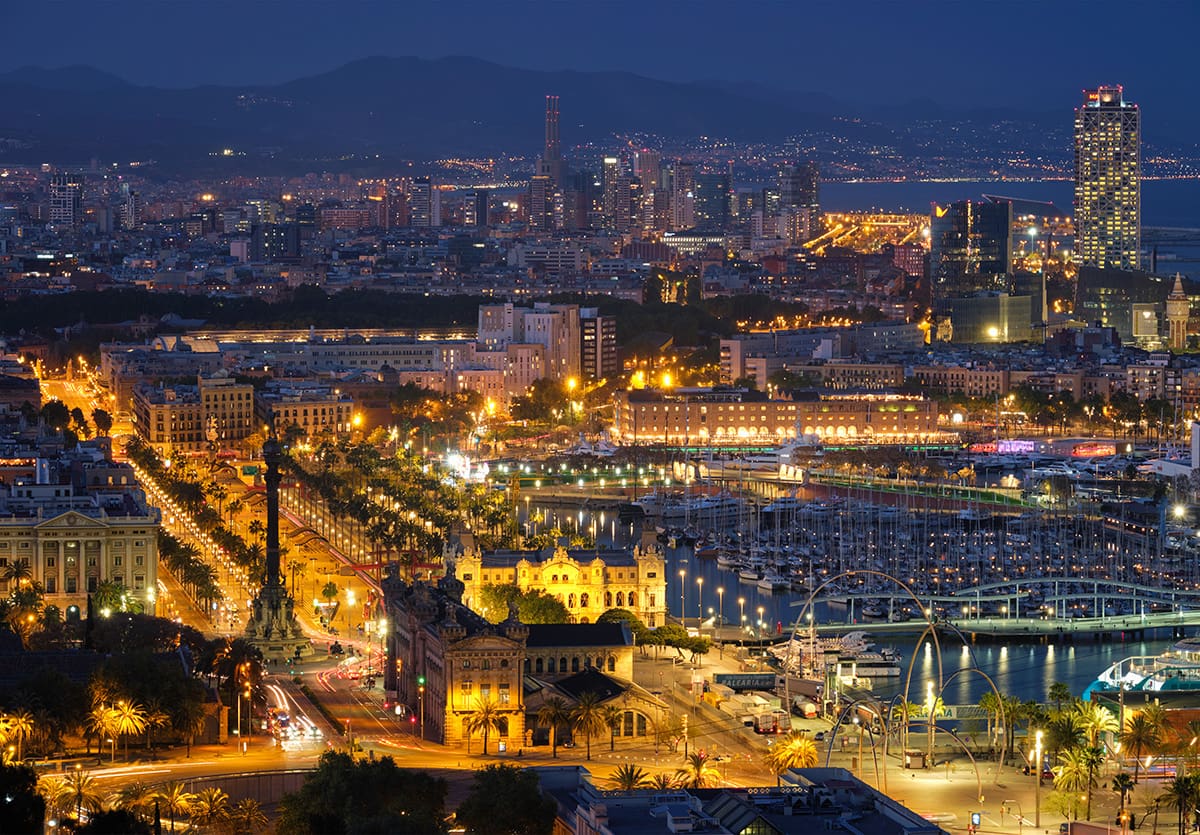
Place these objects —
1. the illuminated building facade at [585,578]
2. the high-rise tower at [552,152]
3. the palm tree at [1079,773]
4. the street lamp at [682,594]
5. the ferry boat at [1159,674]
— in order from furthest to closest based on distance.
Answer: the high-rise tower at [552,152], the street lamp at [682,594], the illuminated building facade at [585,578], the ferry boat at [1159,674], the palm tree at [1079,773]

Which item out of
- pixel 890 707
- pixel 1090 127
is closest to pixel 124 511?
pixel 890 707

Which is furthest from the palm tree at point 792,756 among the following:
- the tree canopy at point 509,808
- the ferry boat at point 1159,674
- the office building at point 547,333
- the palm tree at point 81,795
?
the office building at point 547,333

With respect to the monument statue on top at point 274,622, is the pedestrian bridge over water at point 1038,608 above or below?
below

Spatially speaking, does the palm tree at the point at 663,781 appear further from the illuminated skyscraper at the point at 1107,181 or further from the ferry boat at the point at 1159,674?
the illuminated skyscraper at the point at 1107,181

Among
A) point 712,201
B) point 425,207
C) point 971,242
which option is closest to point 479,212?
point 425,207

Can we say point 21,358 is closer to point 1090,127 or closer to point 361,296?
point 361,296

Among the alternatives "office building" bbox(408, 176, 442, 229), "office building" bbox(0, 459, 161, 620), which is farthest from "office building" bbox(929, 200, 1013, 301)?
"office building" bbox(0, 459, 161, 620)
